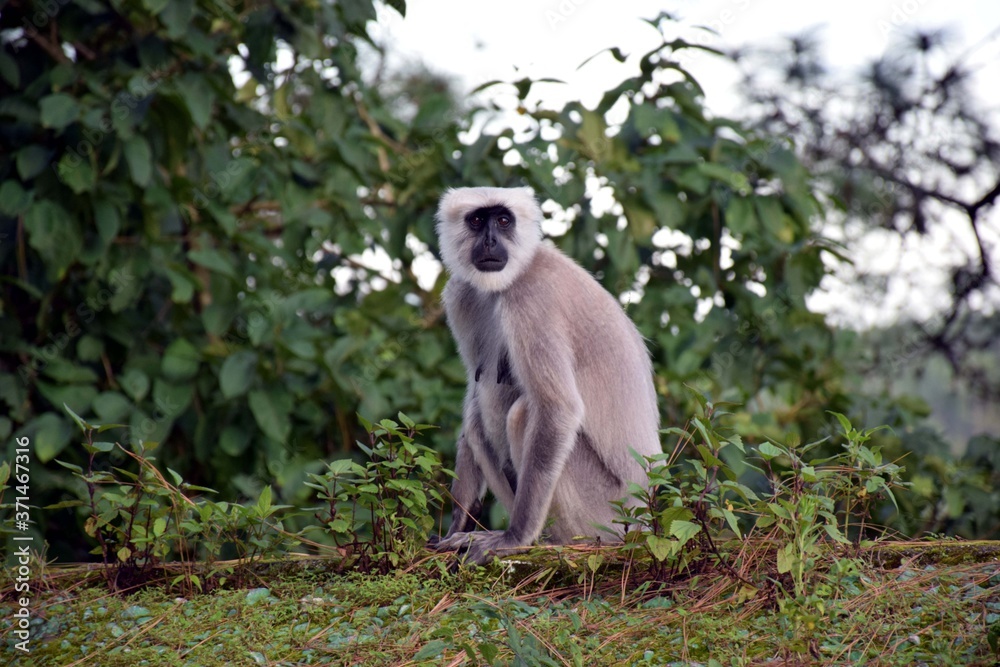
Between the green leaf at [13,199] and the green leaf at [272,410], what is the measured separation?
158 centimetres

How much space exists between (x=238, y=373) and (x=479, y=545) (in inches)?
87.3

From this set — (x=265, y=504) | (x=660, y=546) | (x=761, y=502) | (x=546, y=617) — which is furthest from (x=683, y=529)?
(x=265, y=504)

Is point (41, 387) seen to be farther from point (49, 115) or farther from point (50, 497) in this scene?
point (49, 115)

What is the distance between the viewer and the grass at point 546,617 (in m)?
2.68

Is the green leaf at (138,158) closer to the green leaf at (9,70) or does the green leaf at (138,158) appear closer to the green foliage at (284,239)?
the green foliage at (284,239)

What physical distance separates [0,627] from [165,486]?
65 cm

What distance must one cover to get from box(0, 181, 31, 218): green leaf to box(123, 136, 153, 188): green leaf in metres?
0.58

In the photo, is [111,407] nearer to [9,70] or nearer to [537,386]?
[9,70]

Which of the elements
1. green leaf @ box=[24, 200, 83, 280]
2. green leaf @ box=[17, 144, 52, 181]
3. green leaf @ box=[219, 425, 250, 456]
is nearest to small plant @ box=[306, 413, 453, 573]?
green leaf @ box=[219, 425, 250, 456]

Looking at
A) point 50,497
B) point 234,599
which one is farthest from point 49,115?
point 234,599

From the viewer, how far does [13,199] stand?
204 inches

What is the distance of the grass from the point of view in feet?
8.79

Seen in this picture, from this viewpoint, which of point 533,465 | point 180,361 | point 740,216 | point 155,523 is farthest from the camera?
point 740,216

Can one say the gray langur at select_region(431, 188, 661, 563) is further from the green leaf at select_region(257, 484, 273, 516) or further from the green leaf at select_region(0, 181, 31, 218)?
the green leaf at select_region(0, 181, 31, 218)
